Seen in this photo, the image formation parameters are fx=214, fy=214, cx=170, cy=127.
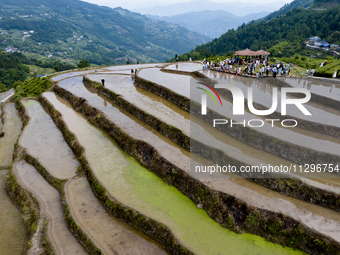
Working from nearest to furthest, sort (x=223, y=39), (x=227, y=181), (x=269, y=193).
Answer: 1. (x=269, y=193)
2. (x=227, y=181)
3. (x=223, y=39)

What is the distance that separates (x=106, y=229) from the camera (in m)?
11.7

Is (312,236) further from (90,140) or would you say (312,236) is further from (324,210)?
(90,140)

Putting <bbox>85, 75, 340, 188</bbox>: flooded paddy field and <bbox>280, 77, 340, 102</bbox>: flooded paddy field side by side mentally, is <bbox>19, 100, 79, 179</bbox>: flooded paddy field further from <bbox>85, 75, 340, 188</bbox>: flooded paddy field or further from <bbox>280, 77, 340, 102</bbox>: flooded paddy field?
<bbox>280, 77, 340, 102</bbox>: flooded paddy field

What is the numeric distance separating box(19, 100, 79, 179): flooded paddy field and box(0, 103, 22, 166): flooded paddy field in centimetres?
186

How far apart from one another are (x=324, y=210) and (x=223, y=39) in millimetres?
102227

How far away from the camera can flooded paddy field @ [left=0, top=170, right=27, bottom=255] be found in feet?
39.4

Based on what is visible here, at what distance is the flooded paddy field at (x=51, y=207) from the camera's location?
11340 mm

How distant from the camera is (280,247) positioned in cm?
1015

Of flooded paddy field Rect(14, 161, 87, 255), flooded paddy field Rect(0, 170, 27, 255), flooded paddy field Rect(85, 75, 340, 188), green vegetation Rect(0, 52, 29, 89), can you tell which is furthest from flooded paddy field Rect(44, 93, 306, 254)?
green vegetation Rect(0, 52, 29, 89)

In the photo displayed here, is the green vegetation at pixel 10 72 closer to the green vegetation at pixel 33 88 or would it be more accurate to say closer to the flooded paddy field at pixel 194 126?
the green vegetation at pixel 33 88

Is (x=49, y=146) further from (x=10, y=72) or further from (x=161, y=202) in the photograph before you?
(x=10, y=72)

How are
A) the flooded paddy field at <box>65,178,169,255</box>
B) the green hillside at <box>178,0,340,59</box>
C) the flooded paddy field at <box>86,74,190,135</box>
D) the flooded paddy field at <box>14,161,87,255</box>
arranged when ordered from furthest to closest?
the green hillside at <box>178,0,340,59</box>
the flooded paddy field at <box>86,74,190,135</box>
the flooded paddy field at <box>14,161,87,255</box>
the flooded paddy field at <box>65,178,169,255</box>

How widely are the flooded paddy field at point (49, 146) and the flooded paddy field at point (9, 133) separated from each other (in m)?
1.86

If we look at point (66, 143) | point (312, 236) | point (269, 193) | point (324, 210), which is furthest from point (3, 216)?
point (324, 210)
